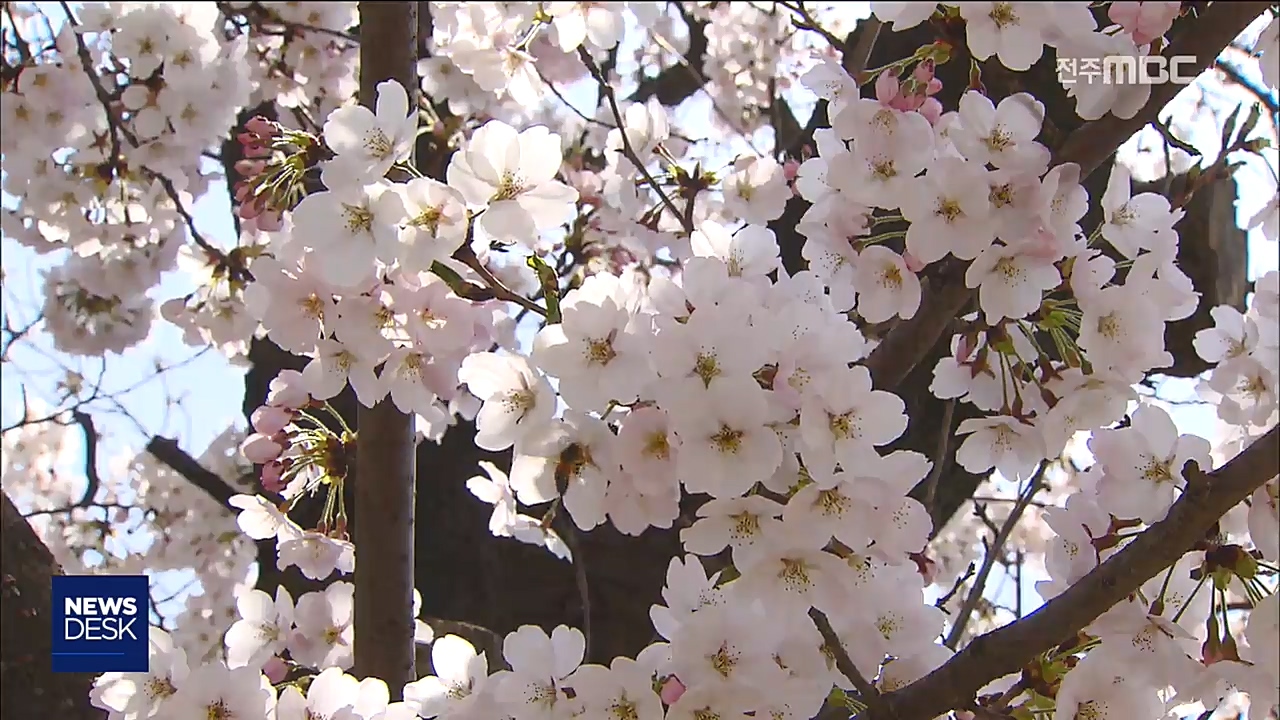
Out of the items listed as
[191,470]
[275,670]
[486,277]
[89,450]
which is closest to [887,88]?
[486,277]

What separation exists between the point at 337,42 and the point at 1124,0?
1.96 m

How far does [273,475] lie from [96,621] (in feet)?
2.23

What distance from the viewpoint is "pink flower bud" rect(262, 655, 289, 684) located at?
4.20 ft

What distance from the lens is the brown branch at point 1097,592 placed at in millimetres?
757

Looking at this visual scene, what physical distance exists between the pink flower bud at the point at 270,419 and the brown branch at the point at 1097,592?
0.74m

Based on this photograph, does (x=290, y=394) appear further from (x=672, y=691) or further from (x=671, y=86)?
(x=671, y=86)

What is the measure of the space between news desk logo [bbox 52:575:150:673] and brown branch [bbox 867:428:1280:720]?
108 centimetres

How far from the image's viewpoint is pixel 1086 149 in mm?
1001

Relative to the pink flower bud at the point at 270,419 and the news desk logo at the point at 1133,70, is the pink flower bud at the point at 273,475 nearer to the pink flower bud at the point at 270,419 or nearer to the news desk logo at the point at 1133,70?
the pink flower bud at the point at 270,419

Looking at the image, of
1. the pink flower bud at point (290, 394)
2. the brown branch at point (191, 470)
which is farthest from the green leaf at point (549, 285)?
the brown branch at point (191, 470)

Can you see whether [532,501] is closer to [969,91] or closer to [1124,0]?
[969,91]

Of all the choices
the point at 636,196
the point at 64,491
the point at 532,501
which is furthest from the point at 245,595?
the point at 64,491

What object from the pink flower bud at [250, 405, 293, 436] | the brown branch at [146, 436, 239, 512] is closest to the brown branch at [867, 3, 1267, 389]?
the pink flower bud at [250, 405, 293, 436]

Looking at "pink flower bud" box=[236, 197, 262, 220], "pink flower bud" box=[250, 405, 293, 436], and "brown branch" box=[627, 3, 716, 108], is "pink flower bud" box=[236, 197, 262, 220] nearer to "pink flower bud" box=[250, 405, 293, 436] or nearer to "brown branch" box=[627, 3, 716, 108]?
"pink flower bud" box=[250, 405, 293, 436]
